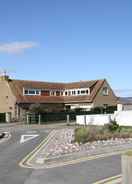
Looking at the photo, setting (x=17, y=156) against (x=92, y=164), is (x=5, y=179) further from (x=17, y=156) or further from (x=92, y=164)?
(x=17, y=156)

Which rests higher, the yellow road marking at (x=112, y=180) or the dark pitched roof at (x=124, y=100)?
the dark pitched roof at (x=124, y=100)

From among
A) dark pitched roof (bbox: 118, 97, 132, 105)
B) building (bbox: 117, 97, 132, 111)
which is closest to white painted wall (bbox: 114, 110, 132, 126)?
building (bbox: 117, 97, 132, 111)

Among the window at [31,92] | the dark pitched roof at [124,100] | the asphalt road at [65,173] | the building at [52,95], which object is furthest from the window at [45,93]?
the asphalt road at [65,173]

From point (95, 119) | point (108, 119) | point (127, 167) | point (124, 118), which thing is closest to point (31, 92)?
point (95, 119)

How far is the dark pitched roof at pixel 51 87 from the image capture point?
64312 mm

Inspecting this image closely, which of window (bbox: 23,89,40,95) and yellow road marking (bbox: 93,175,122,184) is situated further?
window (bbox: 23,89,40,95)

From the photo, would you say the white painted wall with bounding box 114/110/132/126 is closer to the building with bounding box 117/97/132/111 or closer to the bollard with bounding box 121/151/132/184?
the building with bounding box 117/97/132/111

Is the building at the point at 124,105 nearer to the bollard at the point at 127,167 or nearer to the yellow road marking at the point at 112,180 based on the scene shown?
the yellow road marking at the point at 112,180

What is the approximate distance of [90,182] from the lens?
40.6 ft

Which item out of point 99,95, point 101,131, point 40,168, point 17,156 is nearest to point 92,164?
point 40,168

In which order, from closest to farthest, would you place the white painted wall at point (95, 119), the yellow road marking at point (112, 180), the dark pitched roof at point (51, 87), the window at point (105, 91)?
the yellow road marking at point (112, 180) < the white painted wall at point (95, 119) < the dark pitched roof at point (51, 87) < the window at point (105, 91)

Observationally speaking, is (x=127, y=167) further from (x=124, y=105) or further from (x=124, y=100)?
(x=124, y=100)

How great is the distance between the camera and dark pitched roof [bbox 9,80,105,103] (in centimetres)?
6431

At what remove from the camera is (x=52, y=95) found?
70.3 m
